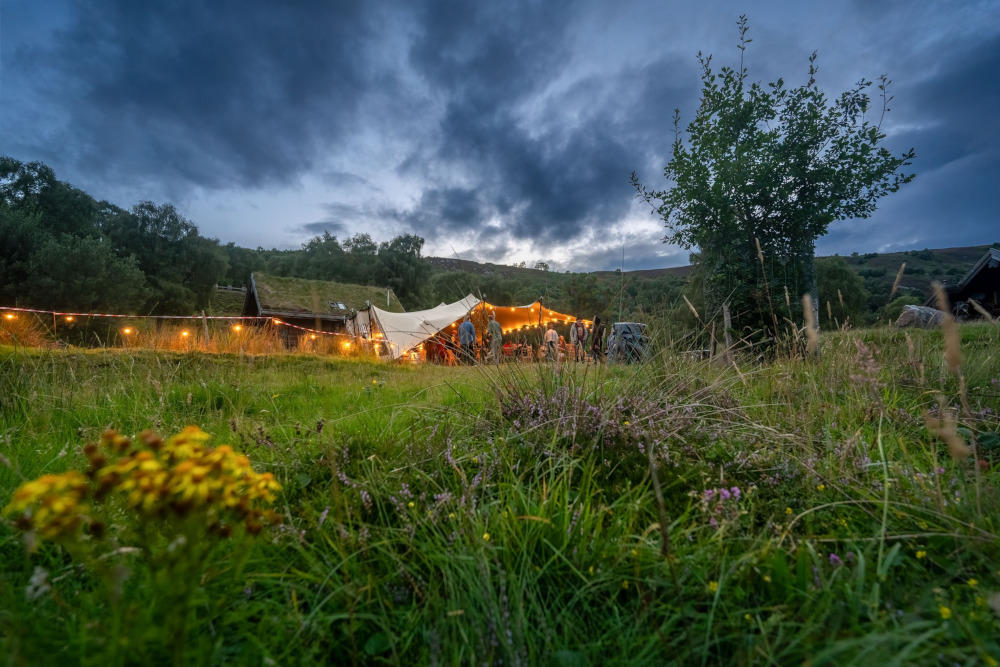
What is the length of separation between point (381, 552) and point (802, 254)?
25.7ft

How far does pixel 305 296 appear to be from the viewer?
25828 mm

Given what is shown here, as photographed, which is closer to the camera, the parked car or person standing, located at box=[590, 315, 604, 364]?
person standing, located at box=[590, 315, 604, 364]

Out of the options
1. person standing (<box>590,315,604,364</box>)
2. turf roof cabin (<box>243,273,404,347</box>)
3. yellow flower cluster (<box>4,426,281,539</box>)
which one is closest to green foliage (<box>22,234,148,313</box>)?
turf roof cabin (<box>243,273,404,347</box>)

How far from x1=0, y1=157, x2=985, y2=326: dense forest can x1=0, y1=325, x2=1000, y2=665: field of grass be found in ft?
4.07

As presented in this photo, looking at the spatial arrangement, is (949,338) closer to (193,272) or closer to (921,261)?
(193,272)

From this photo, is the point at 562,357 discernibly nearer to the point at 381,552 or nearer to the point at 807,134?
the point at 381,552

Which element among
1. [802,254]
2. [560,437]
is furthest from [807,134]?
[560,437]

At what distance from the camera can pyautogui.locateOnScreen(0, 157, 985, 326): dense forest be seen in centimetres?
516

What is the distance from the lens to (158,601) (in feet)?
2.85

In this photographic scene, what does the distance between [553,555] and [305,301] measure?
2755 cm

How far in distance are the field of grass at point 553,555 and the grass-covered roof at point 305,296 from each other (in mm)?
24800

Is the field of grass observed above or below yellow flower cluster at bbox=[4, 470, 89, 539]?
below

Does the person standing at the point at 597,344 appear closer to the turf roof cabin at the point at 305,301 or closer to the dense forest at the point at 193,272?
the dense forest at the point at 193,272

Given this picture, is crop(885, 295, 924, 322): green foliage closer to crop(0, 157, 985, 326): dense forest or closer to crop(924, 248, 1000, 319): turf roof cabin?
crop(0, 157, 985, 326): dense forest
